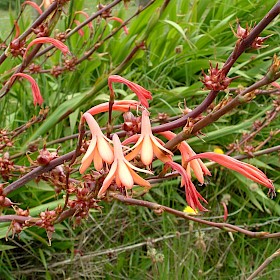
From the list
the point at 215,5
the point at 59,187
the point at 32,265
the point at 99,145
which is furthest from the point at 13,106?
the point at 99,145

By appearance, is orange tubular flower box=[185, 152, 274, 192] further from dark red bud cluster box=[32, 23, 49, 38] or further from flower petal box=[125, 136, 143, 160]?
dark red bud cluster box=[32, 23, 49, 38]

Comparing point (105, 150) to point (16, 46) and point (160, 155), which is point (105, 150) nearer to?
point (160, 155)

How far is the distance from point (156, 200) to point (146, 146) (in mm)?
1551

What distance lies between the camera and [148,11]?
2654mm

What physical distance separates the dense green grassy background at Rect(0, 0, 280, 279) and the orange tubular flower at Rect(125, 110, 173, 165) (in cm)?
60

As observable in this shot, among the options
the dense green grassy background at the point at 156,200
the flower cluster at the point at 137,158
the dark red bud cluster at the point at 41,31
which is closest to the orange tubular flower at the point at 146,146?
the flower cluster at the point at 137,158

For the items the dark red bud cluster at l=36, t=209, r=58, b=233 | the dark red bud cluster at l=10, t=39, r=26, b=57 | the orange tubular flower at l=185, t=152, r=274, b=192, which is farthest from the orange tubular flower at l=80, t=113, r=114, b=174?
the dark red bud cluster at l=10, t=39, r=26, b=57

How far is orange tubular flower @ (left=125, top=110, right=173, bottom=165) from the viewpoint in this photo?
2.14ft

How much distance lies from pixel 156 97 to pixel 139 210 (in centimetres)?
50

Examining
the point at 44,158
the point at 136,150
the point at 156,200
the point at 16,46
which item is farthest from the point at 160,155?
the point at 156,200

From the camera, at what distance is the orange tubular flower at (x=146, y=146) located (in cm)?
65

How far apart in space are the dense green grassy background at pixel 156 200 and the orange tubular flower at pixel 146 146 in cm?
60

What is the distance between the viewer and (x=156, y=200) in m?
2.20

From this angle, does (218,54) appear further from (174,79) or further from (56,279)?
(56,279)
